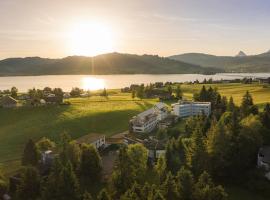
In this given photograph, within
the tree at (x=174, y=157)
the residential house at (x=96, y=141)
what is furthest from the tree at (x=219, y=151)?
the residential house at (x=96, y=141)

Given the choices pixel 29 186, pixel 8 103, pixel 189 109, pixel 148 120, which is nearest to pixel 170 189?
pixel 29 186

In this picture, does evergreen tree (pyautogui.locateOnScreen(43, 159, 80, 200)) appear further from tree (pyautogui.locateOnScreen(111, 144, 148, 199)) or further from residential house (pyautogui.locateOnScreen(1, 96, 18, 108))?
residential house (pyautogui.locateOnScreen(1, 96, 18, 108))

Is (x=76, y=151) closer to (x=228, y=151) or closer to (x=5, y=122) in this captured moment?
(x=228, y=151)

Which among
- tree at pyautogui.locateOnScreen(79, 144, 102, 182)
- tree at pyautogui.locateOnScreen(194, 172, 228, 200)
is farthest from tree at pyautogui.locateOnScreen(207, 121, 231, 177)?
tree at pyautogui.locateOnScreen(79, 144, 102, 182)

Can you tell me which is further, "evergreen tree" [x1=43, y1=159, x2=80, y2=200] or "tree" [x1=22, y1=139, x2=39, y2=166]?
"tree" [x1=22, y1=139, x2=39, y2=166]

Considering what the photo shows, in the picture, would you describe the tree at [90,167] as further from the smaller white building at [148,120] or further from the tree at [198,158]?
the smaller white building at [148,120]

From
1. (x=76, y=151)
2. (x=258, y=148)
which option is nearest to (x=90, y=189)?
(x=76, y=151)

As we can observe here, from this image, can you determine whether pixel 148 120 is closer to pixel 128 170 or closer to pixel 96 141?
pixel 96 141
